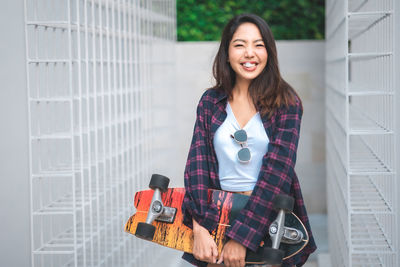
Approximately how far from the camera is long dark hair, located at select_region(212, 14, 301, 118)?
2.13 metres

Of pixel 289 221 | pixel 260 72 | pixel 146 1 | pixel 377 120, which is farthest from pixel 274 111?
pixel 146 1

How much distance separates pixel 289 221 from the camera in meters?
2.10

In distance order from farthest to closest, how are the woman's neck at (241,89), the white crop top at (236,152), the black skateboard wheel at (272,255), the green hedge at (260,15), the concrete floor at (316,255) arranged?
1. the green hedge at (260,15)
2. the concrete floor at (316,255)
3. the woman's neck at (241,89)
4. the white crop top at (236,152)
5. the black skateboard wheel at (272,255)

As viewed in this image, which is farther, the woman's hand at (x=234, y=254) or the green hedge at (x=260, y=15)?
the green hedge at (x=260, y=15)

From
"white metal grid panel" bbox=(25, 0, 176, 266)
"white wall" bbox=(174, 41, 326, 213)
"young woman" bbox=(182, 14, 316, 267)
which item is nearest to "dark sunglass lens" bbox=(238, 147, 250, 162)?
"young woman" bbox=(182, 14, 316, 267)

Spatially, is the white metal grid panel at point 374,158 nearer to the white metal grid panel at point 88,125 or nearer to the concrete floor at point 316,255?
the concrete floor at point 316,255

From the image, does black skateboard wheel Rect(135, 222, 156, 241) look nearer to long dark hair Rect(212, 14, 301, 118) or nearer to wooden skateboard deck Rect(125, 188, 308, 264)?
wooden skateboard deck Rect(125, 188, 308, 264)

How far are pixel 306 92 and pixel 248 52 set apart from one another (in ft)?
11.0

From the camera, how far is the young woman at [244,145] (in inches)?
80.2

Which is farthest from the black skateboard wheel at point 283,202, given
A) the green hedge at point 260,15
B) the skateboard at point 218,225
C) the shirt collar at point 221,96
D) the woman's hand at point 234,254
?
the green hedge at point 260,15

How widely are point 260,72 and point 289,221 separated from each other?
21.7 inches

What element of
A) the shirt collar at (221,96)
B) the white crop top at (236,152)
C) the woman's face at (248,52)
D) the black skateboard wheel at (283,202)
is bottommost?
the black skateboard wheel at (283,202)

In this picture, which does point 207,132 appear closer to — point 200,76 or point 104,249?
point 104,249

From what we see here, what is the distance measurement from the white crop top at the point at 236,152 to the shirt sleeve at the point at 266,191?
0.07 m
